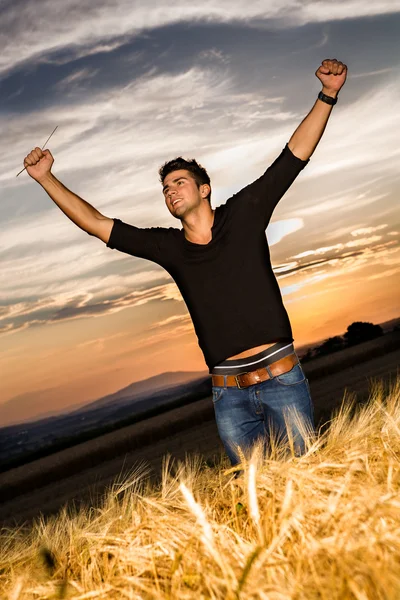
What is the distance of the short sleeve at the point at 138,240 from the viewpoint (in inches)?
127

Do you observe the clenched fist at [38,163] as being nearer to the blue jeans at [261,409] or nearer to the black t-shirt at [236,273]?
the black t-shirt at [236,273]

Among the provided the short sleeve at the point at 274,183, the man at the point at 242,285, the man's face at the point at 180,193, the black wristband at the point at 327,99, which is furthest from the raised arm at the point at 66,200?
the black wristband at the point at 327,99

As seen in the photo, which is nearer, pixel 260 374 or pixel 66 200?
pixel 260 374

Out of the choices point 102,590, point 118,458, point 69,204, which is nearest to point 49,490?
point 118,458

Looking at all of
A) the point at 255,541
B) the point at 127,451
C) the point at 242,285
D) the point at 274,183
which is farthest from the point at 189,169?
the point at 127,451

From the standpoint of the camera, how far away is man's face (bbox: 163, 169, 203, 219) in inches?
124

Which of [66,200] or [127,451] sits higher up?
[66,200]

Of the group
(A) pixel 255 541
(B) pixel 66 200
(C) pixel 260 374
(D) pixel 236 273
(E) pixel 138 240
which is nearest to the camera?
(A) pixel 255 541

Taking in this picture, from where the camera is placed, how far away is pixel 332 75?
316 centimetres

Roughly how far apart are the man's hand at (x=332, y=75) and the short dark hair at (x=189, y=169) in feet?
2.19

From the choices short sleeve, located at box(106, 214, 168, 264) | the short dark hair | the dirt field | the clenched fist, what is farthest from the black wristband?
the dirt field

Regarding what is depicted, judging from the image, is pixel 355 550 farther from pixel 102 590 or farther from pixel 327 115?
pixel 327 115

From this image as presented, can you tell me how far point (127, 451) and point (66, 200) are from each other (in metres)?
8.67

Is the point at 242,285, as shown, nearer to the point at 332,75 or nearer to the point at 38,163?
Result: the point at 332,75
